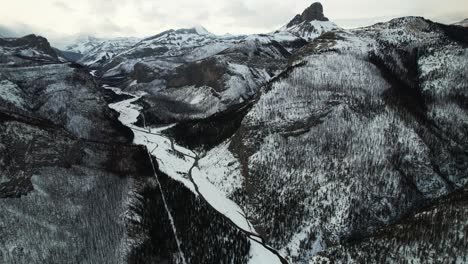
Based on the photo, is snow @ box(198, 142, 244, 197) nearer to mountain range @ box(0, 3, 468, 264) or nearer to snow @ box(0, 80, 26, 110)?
mountain range @ box(0, 3, 468, 264)

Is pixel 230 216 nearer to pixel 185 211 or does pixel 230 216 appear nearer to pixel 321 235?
pixel 185 211

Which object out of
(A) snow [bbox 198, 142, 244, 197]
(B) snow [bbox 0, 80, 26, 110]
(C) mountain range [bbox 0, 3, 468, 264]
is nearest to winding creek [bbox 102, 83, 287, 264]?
(C) mountain range [bbox 0, 3, 468, 264]

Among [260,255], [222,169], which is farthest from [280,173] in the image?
[260,255]

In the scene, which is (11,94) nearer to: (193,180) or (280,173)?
(193,180)

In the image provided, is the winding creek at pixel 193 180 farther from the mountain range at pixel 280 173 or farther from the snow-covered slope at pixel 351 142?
the snow-covered slope at pixel 351 142

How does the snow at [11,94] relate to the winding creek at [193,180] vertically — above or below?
above

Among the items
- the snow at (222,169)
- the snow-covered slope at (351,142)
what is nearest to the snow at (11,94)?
the snow at (222,169)
